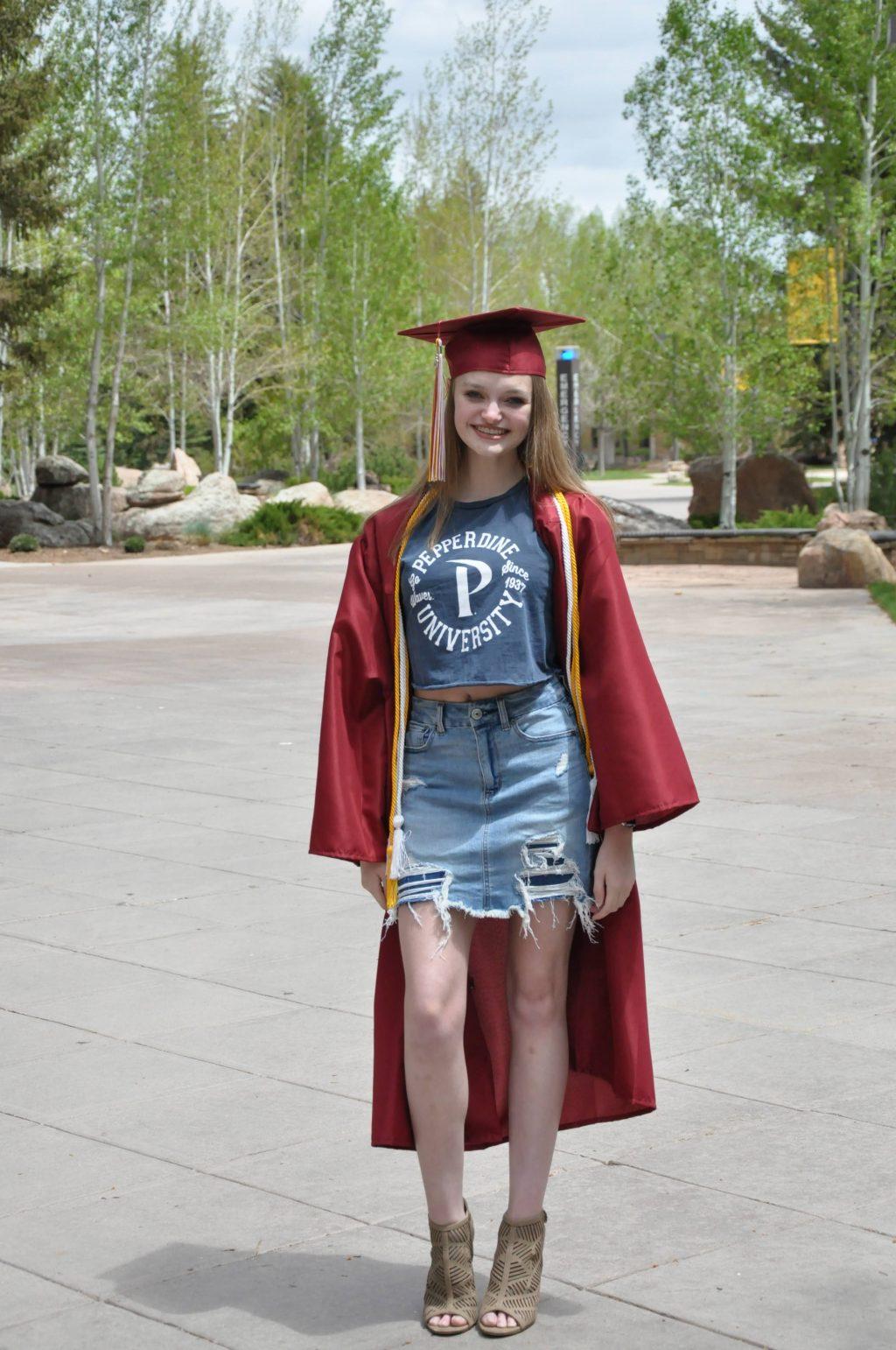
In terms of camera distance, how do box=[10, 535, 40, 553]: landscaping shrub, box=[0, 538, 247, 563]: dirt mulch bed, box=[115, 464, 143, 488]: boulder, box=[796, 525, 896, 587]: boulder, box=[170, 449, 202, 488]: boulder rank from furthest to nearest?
box=[170, 449, 202, 488]: boulder
box=[115, 464, 143, 488]: boulder
box=[10, 535, 40, 553]: landscaping shrub
box=[0, 538, 247, 563]: dirt mulch bed
box=[796, 525, 896, 587]: boulder

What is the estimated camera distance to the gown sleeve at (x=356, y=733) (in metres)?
3.21

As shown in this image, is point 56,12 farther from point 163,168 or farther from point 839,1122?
point 839,1122

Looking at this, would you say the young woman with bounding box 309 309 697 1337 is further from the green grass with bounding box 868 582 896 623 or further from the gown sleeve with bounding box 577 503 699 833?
the green grass with bounding box 868 582 896 623

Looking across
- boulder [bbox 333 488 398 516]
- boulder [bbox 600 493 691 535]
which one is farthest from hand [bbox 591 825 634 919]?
boulder [bbox 333 488 398 516]

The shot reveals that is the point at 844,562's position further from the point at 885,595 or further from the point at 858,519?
the point at 858,519

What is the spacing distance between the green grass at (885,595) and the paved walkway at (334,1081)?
26.5ft

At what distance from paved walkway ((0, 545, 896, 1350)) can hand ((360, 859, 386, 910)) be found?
0.71 meters

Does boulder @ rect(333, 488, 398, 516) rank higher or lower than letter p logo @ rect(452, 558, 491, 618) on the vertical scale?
lower

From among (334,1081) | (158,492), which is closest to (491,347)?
(334,1081)

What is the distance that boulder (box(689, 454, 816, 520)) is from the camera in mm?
35594

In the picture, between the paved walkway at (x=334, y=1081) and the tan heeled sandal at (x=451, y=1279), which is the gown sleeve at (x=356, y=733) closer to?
the tan heeled sandal at (x=451, y=1279)

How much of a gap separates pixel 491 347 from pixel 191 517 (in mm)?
32100

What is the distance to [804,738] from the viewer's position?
10016 millimetres

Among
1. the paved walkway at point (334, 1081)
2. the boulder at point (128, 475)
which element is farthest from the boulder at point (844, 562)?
the boulder at point (128, 475)
